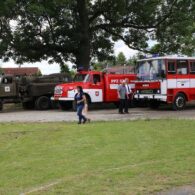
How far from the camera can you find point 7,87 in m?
30.7

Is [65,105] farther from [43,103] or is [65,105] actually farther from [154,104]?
[154,104]

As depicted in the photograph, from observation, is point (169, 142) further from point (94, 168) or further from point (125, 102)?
point (125, 102)

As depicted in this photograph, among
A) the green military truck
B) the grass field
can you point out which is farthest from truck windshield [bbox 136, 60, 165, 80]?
the grass field

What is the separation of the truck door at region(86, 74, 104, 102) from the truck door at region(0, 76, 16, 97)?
15.5ft

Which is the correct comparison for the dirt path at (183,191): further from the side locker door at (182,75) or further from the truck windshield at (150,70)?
the side locker door at (182,75)

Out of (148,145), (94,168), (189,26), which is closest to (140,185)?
(94,168)

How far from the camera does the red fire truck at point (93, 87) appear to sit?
2864cm

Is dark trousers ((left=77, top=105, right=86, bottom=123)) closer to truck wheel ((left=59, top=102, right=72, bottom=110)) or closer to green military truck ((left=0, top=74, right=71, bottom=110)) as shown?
truck wheel ((left=59, top=102, right=72, bottom=110))

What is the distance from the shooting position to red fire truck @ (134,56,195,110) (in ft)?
87.7

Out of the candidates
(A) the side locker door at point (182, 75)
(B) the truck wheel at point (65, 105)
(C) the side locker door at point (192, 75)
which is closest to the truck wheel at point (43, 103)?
(B) the truck wheel at point (65, 105)

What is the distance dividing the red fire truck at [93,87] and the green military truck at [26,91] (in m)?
1.64

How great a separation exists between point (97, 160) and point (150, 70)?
16.7 m

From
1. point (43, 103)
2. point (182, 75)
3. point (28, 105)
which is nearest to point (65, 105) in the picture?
point (43, 103)

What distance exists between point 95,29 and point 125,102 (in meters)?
12.1
